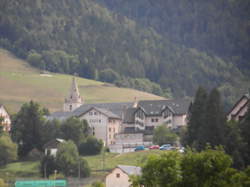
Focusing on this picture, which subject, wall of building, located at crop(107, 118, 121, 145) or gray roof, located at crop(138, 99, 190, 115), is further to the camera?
gray roof, located at crop(138, 99, 190, 115)

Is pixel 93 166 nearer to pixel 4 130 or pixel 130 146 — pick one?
pixel 130 146

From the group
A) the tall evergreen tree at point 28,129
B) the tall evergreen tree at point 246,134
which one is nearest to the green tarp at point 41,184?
the tall evergreen tree at point 246,134

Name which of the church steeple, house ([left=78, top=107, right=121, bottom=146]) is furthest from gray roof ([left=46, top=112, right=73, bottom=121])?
the church steeple

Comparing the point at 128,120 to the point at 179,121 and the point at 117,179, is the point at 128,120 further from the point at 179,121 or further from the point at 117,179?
the point at 117,179

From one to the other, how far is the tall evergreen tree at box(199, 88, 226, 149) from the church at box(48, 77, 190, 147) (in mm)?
30041

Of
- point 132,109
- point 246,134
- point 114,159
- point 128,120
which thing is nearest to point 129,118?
point 128,120

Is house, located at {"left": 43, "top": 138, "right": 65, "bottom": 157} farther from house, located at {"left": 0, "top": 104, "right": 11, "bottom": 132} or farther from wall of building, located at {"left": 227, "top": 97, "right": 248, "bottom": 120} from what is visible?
wall of building, located at {"left": 227, "top": 97, "right": 248, "bottom": 120}

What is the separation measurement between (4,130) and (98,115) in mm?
15139

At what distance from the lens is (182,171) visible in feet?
149

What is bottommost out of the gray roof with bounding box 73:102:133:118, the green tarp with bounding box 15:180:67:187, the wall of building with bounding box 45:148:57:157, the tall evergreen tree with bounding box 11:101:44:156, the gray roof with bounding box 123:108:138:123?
the green tarp with bounding box 15:180:67:187

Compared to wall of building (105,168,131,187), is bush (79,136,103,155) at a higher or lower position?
higher

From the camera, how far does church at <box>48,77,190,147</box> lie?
13075 centimetres

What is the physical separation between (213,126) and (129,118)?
4014cm

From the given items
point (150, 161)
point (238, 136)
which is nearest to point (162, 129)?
point (238, 136)
